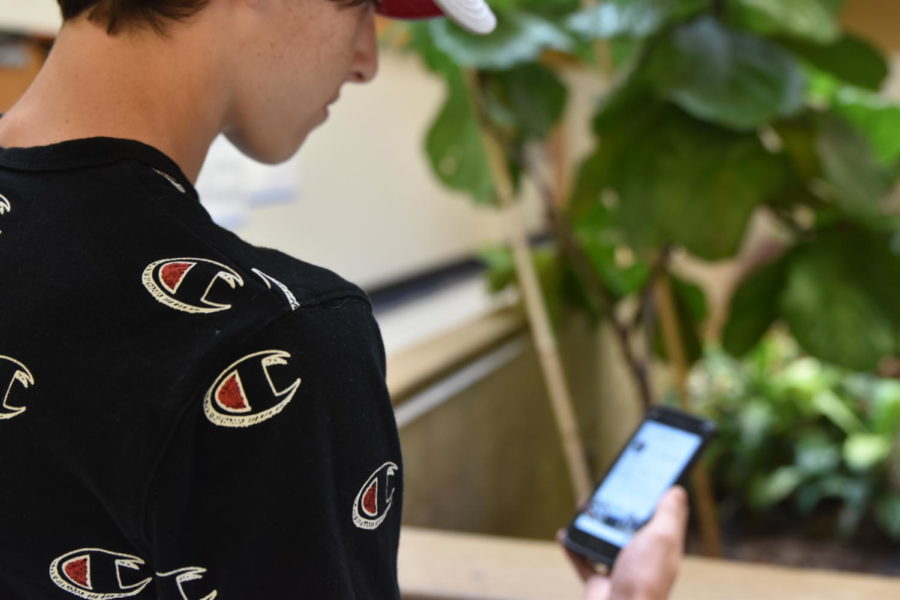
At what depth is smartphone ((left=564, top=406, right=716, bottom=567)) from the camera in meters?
0.76

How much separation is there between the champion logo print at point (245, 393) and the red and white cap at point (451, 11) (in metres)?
0.27

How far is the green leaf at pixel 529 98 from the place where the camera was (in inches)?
64.7

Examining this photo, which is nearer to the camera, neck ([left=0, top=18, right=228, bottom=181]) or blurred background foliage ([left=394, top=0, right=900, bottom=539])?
neck ([left=0, top=18, right=228, bottom=181])

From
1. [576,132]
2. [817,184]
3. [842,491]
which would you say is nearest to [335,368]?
[817,184]

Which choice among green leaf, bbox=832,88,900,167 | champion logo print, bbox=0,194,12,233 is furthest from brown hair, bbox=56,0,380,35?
green leaf, bbox=832,88,900,167

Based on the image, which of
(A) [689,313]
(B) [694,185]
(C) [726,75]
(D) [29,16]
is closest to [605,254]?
(A) [689,313]

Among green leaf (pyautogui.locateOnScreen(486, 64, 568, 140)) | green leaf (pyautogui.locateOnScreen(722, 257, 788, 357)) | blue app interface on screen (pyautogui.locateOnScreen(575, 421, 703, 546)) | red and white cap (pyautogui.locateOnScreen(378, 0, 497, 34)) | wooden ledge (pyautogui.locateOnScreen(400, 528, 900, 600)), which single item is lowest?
wooden ledge (pyautogui.locateOnScreen(400, 528, 900, 600))

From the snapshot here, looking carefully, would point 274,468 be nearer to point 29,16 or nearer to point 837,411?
point 29,16

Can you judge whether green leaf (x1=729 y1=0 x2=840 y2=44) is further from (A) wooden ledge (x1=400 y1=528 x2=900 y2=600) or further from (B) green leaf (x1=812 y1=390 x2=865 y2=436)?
(B) green leaf (x1=812 y1=390 x2=865 y2=436)

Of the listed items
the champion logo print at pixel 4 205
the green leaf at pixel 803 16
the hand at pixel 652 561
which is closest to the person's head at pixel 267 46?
the champion logo print at pixel 4 205

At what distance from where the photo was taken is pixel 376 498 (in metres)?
0.44

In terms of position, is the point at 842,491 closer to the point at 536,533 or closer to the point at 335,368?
the point at 536,533

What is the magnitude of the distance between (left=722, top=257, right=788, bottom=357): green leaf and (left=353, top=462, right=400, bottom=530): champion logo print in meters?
1.23

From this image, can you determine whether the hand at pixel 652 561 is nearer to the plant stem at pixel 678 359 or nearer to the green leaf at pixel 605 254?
the plant stem at pixel 678 359
